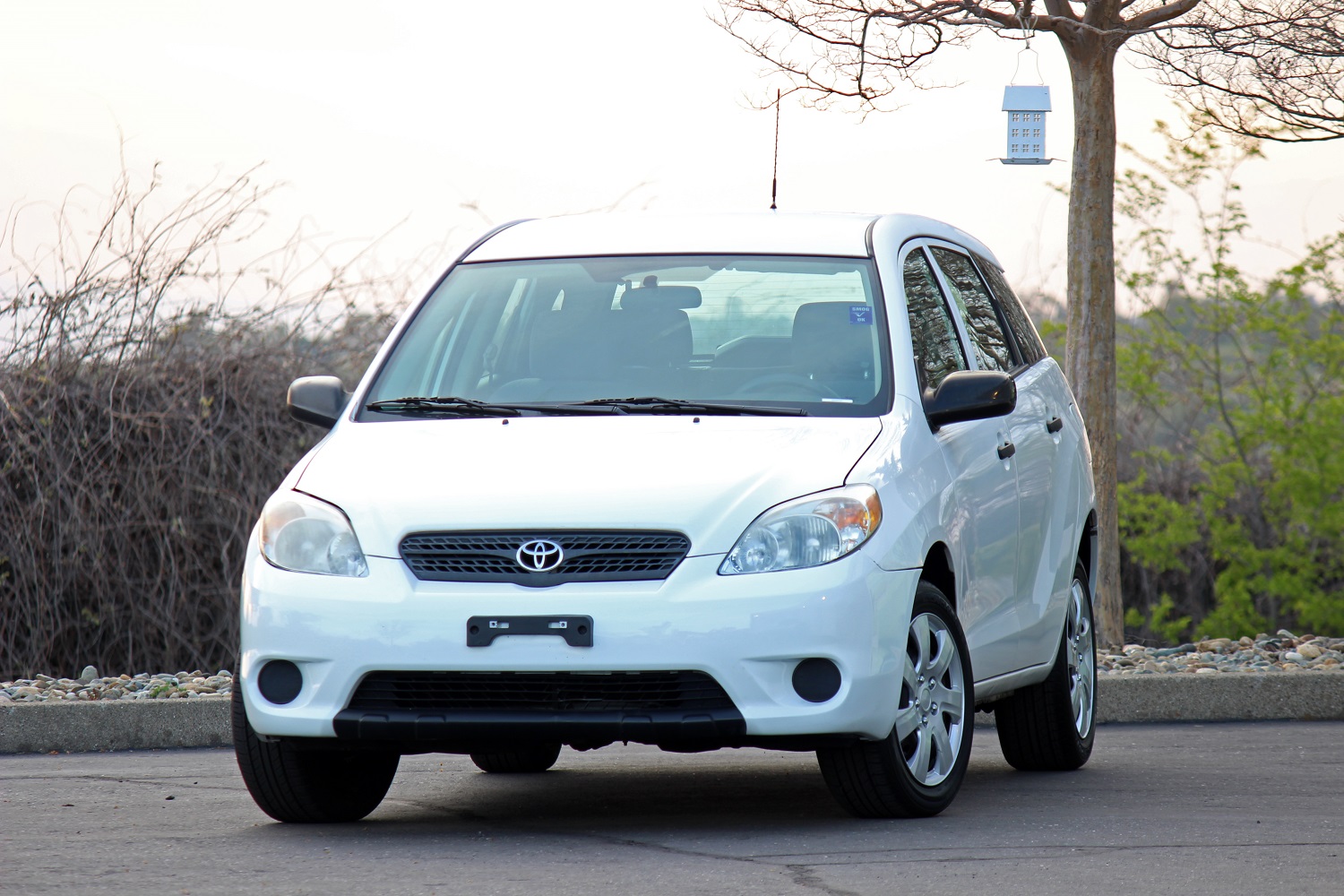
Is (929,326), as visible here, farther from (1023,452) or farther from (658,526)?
(658,526)

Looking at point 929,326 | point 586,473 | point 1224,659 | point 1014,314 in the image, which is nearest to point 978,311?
point 1014,314

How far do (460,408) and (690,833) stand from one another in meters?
1.50

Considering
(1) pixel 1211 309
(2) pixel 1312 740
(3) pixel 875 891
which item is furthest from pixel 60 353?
(1) pixel 1211 309

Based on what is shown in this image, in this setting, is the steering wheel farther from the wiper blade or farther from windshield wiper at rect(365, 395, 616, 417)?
the wiper blade

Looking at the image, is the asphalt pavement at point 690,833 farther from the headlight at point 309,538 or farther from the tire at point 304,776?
the headlight at point 309,538

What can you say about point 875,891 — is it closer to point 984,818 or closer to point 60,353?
point 984,818

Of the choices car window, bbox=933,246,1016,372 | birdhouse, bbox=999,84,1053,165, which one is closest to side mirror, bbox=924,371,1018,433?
car window, bbox=933,246,1016,372

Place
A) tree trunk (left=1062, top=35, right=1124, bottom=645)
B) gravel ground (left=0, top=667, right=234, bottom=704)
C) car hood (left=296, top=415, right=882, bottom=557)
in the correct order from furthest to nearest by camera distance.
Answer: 1. tree trunk (left=1062, top=35, right=1124, bottom=645)
2. gravel ground (left=0, top=667, right=234, bottom=704)
3. car hood (left=296, top=415, right=882, bottom=557)

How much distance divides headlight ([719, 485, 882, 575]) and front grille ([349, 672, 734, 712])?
339 millimetres

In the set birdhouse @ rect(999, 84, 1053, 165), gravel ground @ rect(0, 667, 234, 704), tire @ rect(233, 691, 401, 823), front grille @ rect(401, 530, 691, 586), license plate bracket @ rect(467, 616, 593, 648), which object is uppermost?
birdhouse @ rect(999, 84, 1053, 165)

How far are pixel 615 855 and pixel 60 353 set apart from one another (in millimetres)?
7290

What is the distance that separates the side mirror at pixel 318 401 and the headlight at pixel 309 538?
0.66 m

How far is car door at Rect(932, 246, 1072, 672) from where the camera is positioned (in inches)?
263

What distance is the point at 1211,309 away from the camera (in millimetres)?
18156
